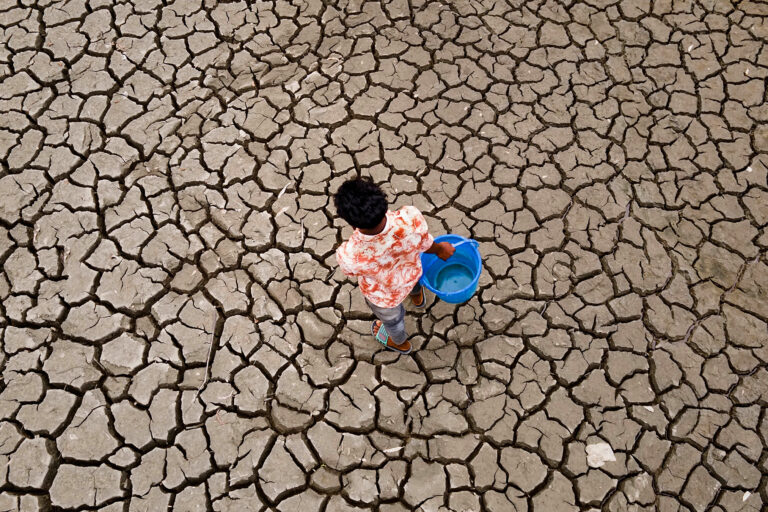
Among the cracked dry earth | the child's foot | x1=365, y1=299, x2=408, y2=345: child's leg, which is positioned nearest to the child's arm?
x1=365, y1=299, x2=408, y2=345: child's leg

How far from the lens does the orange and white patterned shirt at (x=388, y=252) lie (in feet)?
9.13

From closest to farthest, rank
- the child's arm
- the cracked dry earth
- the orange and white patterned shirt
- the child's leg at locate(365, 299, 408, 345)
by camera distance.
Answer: the orange and white patterned shirt
the child's arm
the child's leg at locate(365, 299, 408, 345)
the cracked dry earth

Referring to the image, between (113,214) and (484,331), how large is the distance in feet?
8.69

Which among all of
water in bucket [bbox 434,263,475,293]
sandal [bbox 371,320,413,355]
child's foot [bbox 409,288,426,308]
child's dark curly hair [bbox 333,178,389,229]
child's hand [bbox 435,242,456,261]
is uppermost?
child's dark curly hair [bbox 333,178,389,229]

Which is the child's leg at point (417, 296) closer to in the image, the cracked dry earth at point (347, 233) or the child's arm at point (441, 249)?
the cracked dry earth at point (347, 233)

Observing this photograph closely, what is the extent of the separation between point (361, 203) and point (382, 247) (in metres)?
0.31

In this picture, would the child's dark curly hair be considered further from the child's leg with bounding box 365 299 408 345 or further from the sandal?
the sandal

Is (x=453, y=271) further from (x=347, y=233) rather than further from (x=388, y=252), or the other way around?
(x=388, y=252)

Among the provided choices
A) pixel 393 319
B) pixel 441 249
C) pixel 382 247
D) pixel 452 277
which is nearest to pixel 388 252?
pixel 382 247

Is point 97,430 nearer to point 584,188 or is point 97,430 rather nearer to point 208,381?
point 208,381

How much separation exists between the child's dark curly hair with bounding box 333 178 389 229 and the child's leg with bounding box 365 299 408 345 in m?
Answer: 0.68

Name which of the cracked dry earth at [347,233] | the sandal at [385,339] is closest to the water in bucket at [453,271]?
the cracked dry earth at [347,233]

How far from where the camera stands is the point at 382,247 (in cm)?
280

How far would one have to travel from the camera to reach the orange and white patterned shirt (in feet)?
9.13
